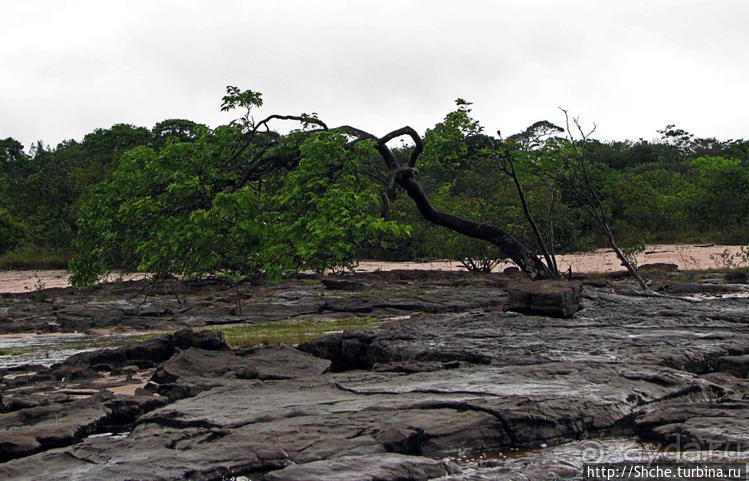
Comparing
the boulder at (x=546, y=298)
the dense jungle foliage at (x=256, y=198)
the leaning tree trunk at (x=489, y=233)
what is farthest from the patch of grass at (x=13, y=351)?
the boulder at (x=546, y=298)

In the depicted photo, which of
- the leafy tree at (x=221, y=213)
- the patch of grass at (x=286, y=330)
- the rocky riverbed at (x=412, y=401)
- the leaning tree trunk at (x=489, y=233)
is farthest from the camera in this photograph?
the leaning tree trunk at (x=489, y=233)

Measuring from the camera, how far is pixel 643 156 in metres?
64.4

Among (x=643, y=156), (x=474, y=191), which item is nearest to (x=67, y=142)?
(x=474, y=191)

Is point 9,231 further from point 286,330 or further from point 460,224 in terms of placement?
point 460,224

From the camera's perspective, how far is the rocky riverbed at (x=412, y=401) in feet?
15.1

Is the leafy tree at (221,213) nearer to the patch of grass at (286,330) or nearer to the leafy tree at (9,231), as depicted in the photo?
the patch of grass at (286,330)

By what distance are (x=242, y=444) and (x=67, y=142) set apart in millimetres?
77187

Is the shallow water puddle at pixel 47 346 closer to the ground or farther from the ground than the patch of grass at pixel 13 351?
farther from the ground

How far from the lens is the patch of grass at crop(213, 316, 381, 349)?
42.0 ft

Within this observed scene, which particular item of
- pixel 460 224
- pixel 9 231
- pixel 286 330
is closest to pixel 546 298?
pixel 460 224

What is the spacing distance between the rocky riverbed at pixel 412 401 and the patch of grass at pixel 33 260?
2691 cm

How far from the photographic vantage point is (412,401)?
5.73 meters

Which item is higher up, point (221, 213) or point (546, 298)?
point (221, 213)

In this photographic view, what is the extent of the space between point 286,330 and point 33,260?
26509 millimetres
